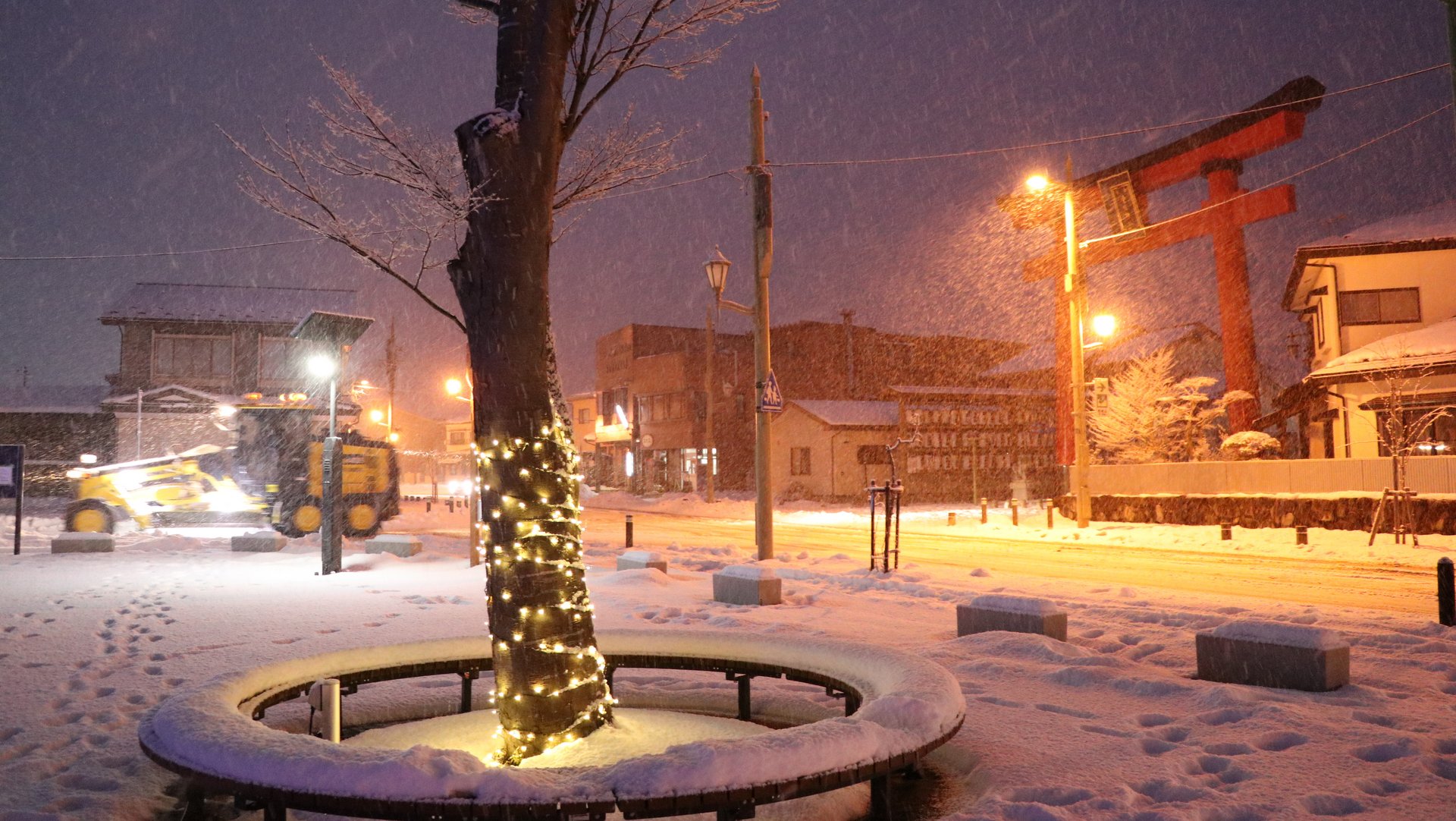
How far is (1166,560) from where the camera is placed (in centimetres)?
1652

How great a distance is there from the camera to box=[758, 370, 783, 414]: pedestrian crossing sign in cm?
1510

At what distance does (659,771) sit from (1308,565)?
615 inches

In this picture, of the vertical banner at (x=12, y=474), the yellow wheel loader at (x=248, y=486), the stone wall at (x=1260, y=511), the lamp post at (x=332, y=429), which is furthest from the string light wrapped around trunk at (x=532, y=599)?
the stone wall at (x=1260, y=511)

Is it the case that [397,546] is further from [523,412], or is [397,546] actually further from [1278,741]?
[1278,741]

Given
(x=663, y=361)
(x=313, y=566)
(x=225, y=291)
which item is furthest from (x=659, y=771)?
(x=663, y=361)

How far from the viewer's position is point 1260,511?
22.3m

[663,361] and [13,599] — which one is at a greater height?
[663,361]

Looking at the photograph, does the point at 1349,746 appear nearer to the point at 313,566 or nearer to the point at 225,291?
the point at 313,566

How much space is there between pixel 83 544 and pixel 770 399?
Result: 534 inches

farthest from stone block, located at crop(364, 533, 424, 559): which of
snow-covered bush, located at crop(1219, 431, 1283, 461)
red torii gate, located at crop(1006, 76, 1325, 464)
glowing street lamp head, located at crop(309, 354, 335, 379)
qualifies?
snow-covered bush, located at crop(1219, 431, 1283, 461)

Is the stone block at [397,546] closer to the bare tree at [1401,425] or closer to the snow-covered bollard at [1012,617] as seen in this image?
the snow-covered bollard at [1012,617]

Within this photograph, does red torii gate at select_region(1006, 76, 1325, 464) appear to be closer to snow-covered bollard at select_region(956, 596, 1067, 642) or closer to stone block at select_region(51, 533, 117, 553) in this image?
snow-covered bollard at select_region(956, 596, 1067, 642)

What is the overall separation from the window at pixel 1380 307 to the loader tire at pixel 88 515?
3472 centimetres

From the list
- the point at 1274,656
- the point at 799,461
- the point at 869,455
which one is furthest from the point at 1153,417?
the point at 1274,656
